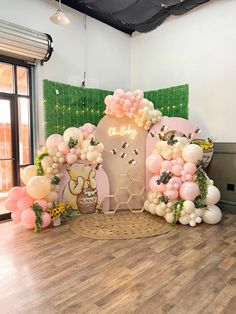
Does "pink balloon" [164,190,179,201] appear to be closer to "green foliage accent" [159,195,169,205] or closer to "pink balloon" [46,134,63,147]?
"green foliage accent" [159,195,169,205]

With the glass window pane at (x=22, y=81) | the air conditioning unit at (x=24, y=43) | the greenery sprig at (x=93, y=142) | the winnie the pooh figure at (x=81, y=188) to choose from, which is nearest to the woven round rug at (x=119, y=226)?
the winnie the pooh figure at (x=81, y=188)

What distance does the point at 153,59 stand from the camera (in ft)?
17.8

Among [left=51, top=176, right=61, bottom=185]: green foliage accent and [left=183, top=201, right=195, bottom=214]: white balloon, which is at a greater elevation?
[left=51, top=176, right=61, bottom=185]: green foliage accent

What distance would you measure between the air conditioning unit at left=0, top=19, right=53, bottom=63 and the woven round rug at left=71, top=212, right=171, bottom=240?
9.05 ft

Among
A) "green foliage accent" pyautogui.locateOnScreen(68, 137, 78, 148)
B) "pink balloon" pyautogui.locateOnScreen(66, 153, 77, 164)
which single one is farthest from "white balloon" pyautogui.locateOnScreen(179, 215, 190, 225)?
"green foliage accent" pyautogui.locateOnScreen(68, 137, 78, 148)

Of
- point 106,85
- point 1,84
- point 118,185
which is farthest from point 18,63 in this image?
point 118,185

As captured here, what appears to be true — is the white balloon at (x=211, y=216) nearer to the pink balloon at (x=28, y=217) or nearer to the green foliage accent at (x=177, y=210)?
the green foliage accent at (x=177, y=210)

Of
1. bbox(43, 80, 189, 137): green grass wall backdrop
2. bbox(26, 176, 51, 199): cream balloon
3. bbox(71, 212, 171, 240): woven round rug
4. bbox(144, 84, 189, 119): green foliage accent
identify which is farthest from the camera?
bbox(144, 84, 189, 119): green foliage accent

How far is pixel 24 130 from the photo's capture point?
4.25 m

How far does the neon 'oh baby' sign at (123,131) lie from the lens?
4.30m

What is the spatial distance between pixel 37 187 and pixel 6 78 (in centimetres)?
193

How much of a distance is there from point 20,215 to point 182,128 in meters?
3.02

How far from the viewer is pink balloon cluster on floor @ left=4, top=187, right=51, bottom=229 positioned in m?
3.36

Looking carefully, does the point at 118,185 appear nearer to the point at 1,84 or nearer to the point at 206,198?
the point at 206,198
